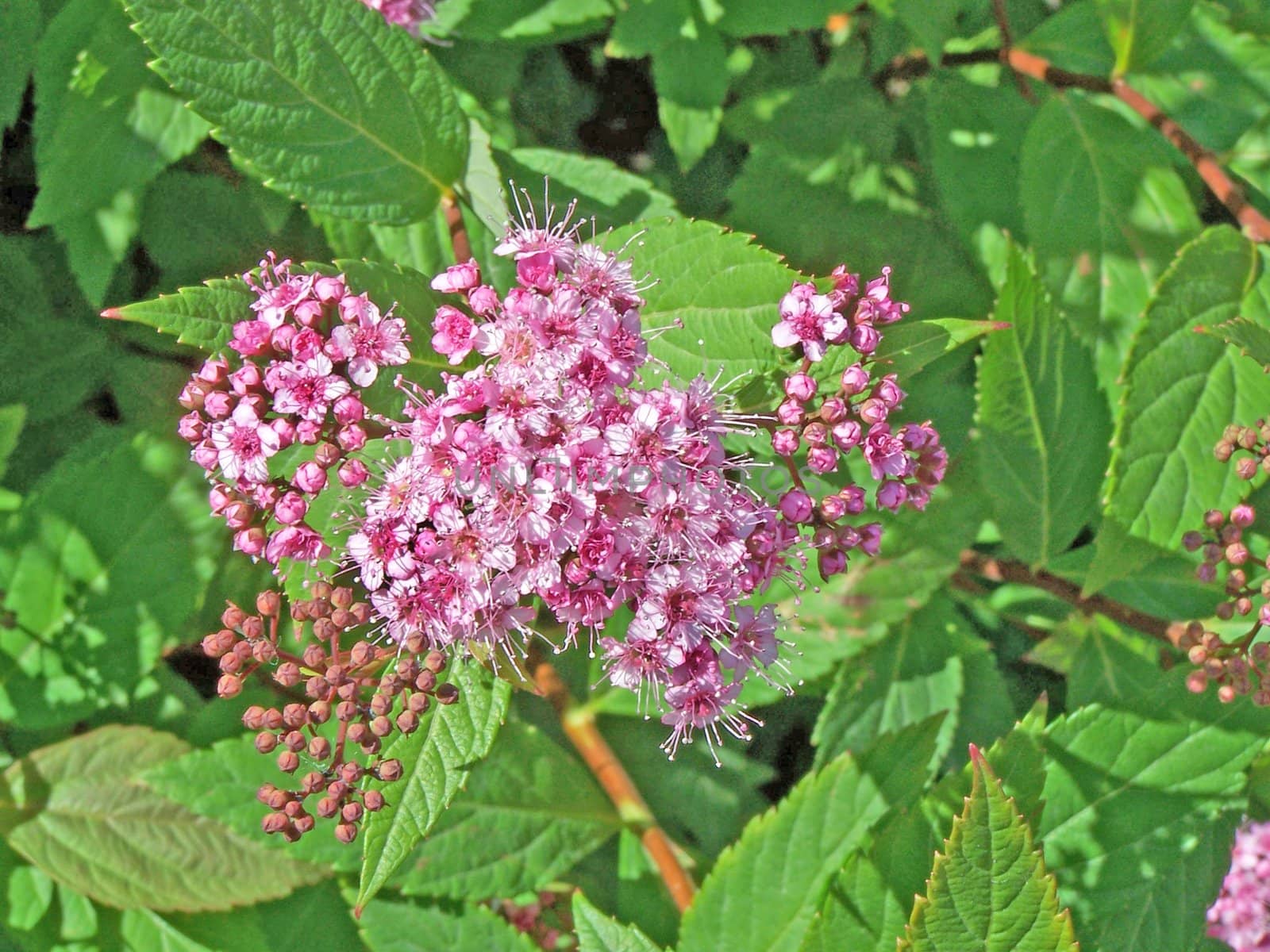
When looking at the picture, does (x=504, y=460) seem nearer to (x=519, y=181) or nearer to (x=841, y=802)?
(x=519, y=181)

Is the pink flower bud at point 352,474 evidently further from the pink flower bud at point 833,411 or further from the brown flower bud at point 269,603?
the pink flower bud at point 833,411

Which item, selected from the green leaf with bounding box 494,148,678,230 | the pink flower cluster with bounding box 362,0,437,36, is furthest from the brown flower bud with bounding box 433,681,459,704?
the pink flower cluster with bounding box 362,0,437,36

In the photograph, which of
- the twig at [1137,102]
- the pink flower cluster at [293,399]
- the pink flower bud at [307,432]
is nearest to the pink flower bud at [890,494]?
the pink flower cluster at [293,399]

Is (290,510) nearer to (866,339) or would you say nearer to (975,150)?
(866,339)

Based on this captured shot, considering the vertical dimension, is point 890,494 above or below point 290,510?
below

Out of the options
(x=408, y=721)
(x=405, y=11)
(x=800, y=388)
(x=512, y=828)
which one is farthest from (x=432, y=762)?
(x=405, y=11)

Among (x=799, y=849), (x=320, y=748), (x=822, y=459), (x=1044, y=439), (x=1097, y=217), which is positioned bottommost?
(x=799, y=849)
